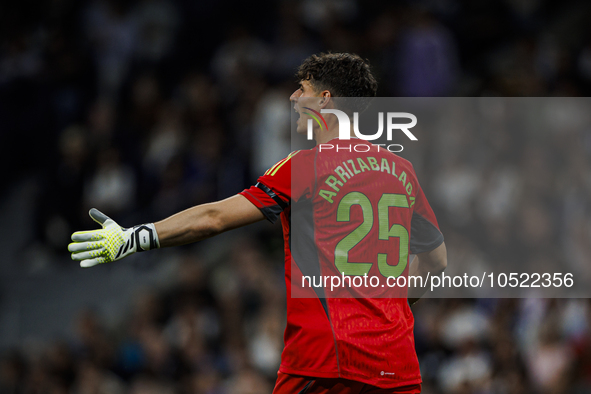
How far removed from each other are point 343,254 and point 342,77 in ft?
3.15

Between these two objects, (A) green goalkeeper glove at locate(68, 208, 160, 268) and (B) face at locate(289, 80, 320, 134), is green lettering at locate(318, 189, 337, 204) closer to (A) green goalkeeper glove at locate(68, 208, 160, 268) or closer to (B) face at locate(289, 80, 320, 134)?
(B) face at locate(289, 80, 320, 134)

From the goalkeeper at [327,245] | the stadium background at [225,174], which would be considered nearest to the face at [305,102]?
the goalkeeper at [327,245]

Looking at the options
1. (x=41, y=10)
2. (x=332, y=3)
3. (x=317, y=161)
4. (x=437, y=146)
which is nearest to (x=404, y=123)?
(x=437, y=146)

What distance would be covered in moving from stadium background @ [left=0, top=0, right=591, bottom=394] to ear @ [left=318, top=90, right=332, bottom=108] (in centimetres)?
377

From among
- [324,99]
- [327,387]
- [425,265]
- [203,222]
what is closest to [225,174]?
[425,265]

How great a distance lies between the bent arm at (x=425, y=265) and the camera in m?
4.04

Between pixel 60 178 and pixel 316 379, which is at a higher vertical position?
pixel 60 178

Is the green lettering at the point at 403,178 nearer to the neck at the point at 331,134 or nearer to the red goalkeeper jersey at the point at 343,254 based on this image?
the red goalkeeper jersey at the point at 343,254

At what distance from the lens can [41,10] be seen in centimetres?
1285

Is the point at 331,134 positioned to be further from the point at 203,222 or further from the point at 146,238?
the point at 146,238

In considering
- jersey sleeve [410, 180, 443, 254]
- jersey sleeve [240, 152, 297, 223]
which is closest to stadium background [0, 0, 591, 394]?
jersey sleeve [410, 180, 443, 254]

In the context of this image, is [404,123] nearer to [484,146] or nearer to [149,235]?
[484,146]

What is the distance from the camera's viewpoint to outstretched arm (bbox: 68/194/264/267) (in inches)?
130

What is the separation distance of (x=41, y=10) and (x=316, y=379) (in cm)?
1136
